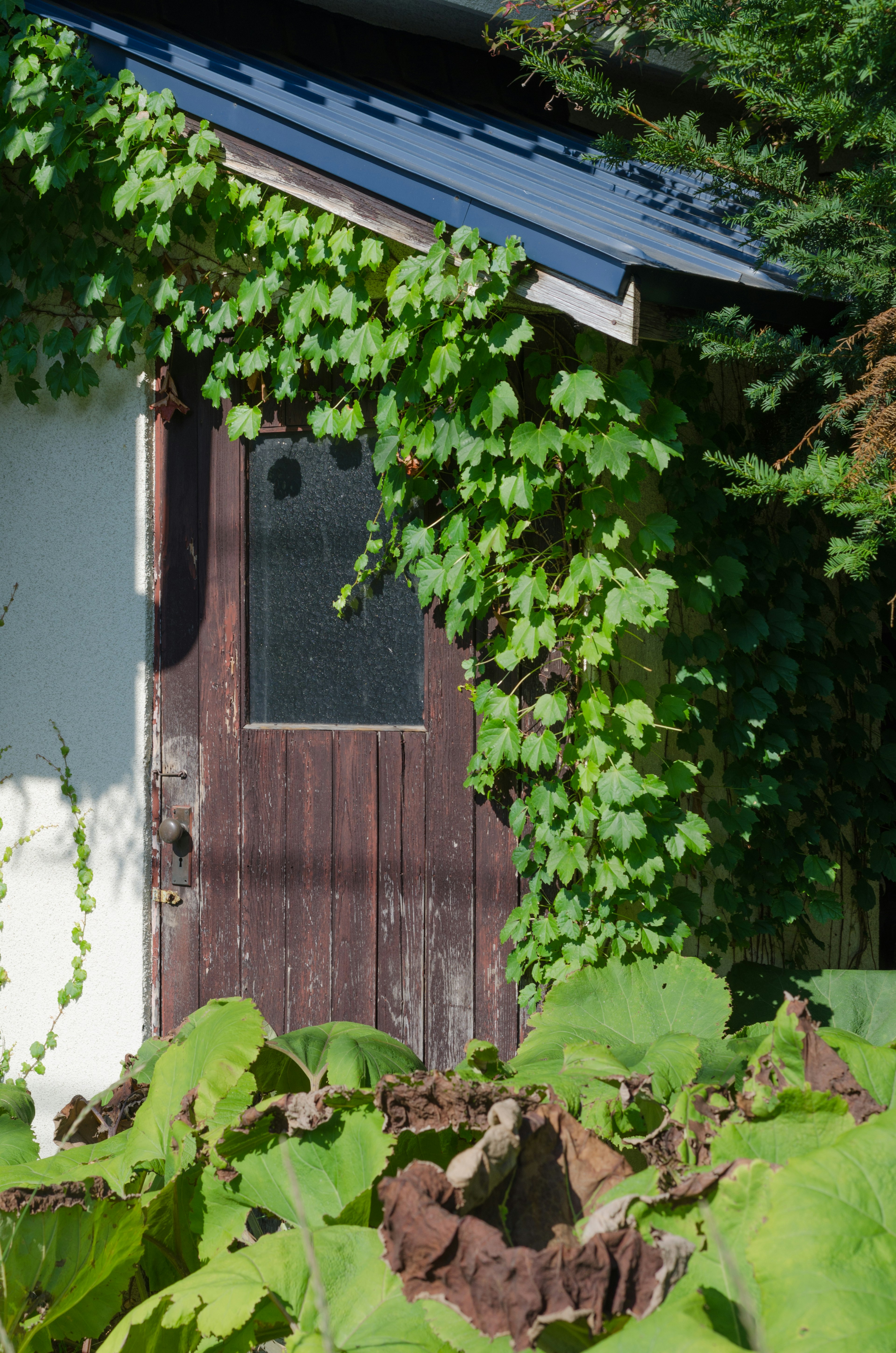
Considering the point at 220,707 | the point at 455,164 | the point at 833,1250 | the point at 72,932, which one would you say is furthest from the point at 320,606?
the point at 833,1250

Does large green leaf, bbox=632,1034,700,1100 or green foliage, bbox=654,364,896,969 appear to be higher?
green foliage, bbox=654,364,896,969

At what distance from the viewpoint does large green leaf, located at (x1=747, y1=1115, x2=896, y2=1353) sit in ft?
3.06

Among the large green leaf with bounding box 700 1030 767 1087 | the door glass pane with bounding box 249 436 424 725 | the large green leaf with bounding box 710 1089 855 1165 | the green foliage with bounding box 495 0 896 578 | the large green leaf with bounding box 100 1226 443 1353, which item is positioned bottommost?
the large green leaf with bounding box 100 1226 443 1353

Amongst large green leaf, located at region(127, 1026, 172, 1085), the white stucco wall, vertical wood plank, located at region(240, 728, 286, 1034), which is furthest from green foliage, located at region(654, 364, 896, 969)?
the white stucco wall

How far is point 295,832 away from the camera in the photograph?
309cm

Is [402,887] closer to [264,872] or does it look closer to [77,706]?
[264,872]

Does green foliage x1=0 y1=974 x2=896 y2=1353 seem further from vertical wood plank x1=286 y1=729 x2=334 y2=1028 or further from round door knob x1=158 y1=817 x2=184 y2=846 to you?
round door knob x1=158 y1=817 x2=184 y2=846

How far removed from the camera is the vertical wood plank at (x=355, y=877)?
9.77 feet

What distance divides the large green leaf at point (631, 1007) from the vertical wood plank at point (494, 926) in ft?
1.92

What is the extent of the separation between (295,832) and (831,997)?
1.57 meters

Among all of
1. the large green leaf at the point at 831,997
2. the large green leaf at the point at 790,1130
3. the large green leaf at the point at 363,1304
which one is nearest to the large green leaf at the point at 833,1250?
the large green leaf at the point at 790,1130

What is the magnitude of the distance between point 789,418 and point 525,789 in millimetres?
1227

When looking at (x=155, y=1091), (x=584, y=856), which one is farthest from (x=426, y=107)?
(x=155, y=1091)

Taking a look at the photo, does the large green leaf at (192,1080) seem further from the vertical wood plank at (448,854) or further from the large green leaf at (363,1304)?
the vertical wood plank at (448,854)
